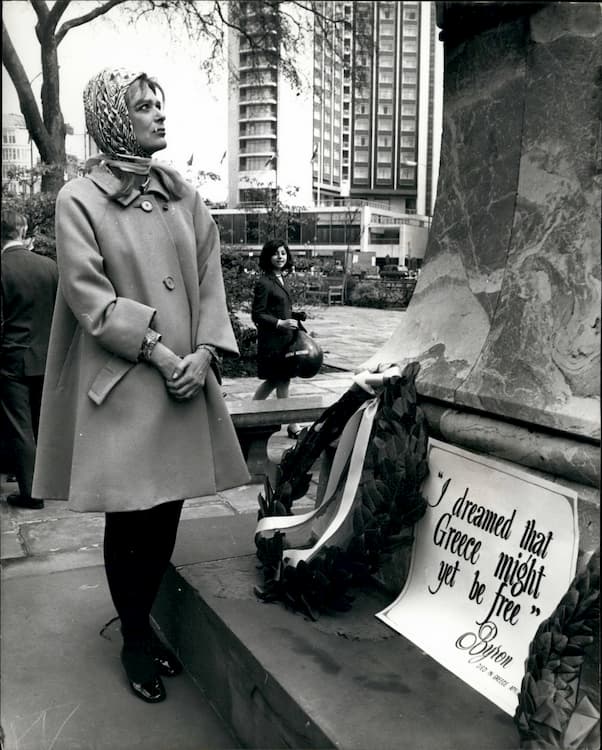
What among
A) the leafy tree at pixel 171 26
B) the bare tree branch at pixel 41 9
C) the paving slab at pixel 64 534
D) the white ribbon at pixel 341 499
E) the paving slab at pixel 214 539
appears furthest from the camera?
the leafy tree at pixel 171 26

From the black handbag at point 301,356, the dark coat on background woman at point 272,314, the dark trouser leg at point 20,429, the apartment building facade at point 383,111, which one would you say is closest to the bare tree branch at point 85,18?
the dark coat on background woman at point 272,314

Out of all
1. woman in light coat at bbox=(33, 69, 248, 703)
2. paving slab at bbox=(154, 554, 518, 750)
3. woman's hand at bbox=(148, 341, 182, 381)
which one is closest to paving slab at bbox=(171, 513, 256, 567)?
paving slab at bbox=(154, 554, 518, 750)

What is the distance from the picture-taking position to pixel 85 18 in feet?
26.5

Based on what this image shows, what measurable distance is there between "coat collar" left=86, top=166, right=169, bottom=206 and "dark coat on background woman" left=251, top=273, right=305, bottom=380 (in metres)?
4.31

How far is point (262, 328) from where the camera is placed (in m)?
6.91

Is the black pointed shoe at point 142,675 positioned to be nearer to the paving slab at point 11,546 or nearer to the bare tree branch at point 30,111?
the paving slab at point 11,546

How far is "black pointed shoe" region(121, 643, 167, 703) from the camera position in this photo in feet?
8.40

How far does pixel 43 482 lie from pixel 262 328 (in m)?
4.48

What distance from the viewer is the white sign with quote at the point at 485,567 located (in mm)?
2072

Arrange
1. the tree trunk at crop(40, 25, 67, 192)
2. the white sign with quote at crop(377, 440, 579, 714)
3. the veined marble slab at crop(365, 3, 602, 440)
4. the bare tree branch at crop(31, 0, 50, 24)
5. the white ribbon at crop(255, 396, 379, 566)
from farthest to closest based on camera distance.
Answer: the tree trunk at crop(40, 25, 67, 192) < the bare tree branch at crop(31, 0, 50, 24) < the white ribbon at crop(255, 396, 379, 566) < the veined marble slab at crop(365, 3, 602, 440) < the white sign with quote at crop(377, 440, 579, 714)

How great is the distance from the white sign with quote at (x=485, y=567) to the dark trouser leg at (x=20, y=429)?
3.05 meters

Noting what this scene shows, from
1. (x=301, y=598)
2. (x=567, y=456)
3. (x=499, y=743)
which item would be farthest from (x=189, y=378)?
(x=499, y=743)

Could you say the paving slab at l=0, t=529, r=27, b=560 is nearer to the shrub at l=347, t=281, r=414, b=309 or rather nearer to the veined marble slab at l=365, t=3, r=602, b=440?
the veined marble slab at l=365, t=3, r=602, b=440

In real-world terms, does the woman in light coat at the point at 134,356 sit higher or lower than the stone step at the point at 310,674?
higher
